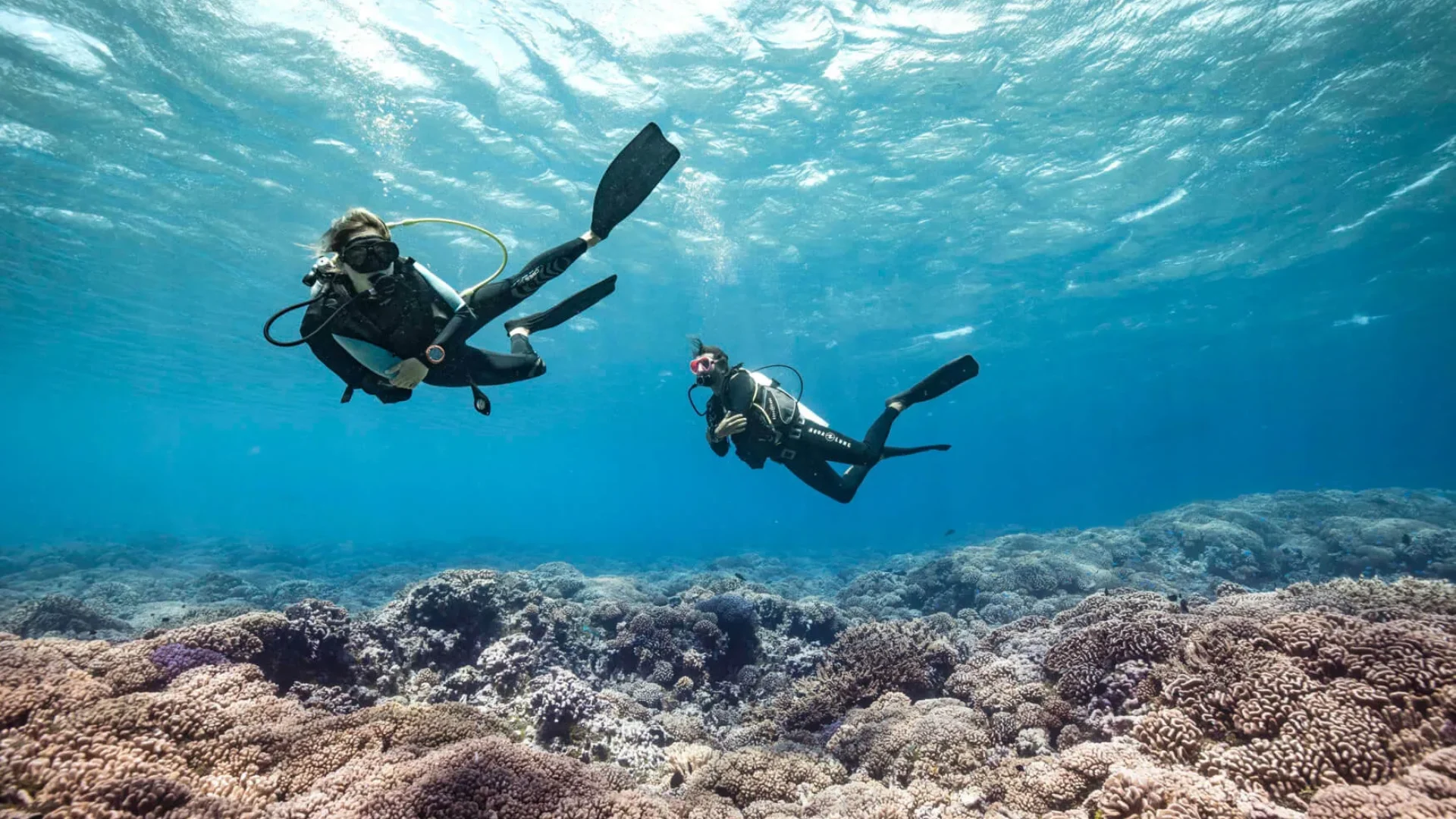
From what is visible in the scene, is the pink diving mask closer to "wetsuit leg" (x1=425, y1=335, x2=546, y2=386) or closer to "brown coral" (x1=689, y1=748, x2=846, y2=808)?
"wetsuit leg" (x1=425, y1=335, x2=546, y2=386)

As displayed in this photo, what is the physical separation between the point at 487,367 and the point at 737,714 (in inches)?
207

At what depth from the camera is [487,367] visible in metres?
5.20

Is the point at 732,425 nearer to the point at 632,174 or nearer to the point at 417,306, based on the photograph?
the point at 632,174

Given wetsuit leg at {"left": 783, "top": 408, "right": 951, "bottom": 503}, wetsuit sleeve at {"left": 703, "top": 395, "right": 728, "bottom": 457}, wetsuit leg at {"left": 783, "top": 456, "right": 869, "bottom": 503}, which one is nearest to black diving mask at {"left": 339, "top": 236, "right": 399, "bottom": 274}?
wetsuit sleeve at {"left": 703, "top": 395, "right": 728, "bottom": 457}

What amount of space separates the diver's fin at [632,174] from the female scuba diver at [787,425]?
6.94 ft

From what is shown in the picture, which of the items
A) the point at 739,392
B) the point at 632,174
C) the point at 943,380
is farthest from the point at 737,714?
the point at 632,174

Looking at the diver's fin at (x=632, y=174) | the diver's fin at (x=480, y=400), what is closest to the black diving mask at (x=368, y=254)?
the diver's fin at (x=480, y=400)

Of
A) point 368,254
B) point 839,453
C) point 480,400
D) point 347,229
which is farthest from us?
point 839,453

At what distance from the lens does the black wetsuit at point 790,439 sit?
276 inches

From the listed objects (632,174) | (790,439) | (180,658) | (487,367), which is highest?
(632,174)

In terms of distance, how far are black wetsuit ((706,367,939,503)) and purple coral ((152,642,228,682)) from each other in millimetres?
4959

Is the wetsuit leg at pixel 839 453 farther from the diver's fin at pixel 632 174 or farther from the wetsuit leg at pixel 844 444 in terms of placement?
the diver's fin at pixel 632 174

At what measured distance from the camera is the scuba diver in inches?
162

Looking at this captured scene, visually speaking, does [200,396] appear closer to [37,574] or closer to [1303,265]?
[37,574]
